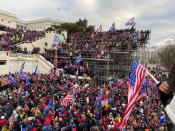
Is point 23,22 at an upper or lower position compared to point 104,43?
upper

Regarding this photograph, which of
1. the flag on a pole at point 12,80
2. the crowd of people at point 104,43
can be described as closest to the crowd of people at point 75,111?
the flag on a pole at point 12,80

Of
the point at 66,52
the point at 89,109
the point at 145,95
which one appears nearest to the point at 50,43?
the point at 66,52

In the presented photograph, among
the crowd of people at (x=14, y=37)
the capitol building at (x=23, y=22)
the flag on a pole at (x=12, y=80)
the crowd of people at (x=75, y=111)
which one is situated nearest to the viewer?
the crowd of people at (x=75, y=111)

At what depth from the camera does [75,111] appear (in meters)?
18.2

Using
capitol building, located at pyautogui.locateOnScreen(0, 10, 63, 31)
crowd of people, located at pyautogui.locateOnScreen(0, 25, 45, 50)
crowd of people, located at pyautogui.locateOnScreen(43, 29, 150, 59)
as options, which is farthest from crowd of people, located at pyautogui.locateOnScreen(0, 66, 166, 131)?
capitol building, located at pyautogui.locateOnScreen(0, 10, 63, 31)

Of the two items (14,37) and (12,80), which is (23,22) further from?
(12,80)

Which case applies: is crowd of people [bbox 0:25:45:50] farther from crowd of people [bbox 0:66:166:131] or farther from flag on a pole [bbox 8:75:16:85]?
crowd of people [bbox 0:66:166:131]

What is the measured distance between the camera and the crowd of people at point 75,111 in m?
16.5

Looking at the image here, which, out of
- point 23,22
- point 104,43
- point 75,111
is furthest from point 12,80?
point 23,22

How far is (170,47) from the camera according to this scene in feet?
260

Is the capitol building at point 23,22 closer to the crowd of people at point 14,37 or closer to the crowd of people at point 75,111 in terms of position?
the crowd of people at point 14,37

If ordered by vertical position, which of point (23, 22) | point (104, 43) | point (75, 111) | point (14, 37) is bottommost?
point (75, 111)

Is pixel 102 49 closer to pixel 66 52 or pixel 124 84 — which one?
pixel 66 52

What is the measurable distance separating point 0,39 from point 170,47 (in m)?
43.5
